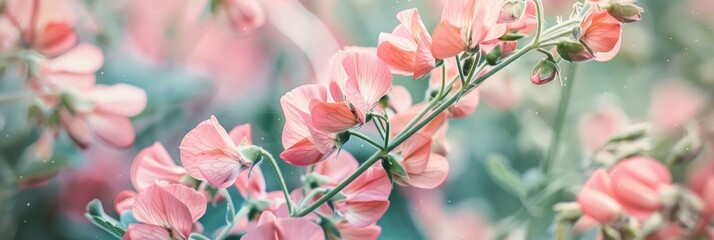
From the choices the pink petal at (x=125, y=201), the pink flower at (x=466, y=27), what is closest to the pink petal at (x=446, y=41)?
the pink flower at (x=466, y=27)

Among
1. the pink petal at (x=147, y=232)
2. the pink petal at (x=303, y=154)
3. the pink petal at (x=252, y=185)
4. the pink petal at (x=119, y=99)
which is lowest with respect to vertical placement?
the pink petal at (x=252, y=185)

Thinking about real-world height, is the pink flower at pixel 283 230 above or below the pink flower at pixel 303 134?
below

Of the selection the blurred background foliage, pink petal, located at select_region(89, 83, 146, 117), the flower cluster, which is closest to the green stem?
the blurred background foliage

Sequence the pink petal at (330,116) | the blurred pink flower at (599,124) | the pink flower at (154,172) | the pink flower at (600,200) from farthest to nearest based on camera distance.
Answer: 1. the blurred pink flower at (599,124)
2. the pink flower at (600,200)
3. the pink flower at (154,172)
4. the pink petal at (330,116)

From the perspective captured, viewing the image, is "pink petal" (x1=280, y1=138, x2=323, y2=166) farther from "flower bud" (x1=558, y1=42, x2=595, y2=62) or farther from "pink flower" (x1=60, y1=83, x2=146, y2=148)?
"pink flower" (x1=60, y1=83, x2=146, y2=148)

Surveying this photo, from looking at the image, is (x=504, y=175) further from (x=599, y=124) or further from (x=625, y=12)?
(x=625, y=12)

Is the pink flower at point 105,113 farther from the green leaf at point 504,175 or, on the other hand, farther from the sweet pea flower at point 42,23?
the green leaf at point 504,175

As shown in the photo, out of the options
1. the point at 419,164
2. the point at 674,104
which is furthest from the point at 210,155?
the point at 674,104
